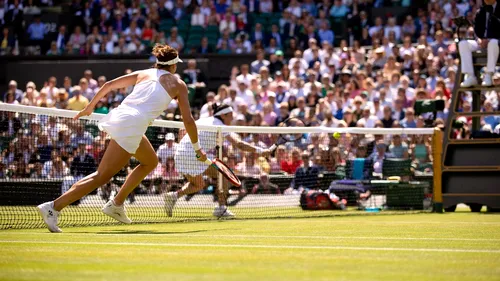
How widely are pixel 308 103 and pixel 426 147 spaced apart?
755 centimetres

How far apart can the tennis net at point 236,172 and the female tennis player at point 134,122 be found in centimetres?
112

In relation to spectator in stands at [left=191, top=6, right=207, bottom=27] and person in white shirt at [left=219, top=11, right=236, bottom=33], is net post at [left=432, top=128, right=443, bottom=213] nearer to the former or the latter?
person in white shirt at [left=219, top=11, right=236, bottom=33]

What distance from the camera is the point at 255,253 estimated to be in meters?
7.66

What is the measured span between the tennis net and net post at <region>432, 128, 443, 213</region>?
0.22 m

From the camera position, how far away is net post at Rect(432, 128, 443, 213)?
52.4 feet

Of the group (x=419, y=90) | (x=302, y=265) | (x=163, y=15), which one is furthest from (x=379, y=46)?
(x=302, y=265)

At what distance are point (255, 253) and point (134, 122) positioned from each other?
343 cm

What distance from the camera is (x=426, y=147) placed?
17.1 meters

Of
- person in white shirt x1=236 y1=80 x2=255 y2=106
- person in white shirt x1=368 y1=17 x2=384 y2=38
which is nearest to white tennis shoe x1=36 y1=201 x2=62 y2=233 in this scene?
person in white shirt x1=236 y1=80 x2=255 y2=106

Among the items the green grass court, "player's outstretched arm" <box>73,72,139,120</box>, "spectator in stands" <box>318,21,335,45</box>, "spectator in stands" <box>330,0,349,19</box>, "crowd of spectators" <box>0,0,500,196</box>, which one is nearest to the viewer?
the green grass court

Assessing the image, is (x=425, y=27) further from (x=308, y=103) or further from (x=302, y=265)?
(x=302, y=265)

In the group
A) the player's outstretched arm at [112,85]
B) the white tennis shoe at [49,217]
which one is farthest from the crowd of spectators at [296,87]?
the white tennis shoe at [49,217]

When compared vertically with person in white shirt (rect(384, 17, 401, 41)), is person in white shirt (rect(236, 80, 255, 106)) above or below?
below

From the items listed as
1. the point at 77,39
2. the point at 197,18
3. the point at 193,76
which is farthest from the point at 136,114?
the point at 77,39
